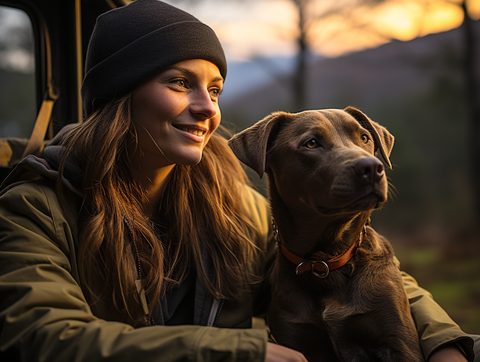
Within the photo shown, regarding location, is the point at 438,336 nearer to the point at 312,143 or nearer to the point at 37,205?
the point at 312,143

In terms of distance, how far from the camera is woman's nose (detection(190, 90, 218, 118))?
212cm

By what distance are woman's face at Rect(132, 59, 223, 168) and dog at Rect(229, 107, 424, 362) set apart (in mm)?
267

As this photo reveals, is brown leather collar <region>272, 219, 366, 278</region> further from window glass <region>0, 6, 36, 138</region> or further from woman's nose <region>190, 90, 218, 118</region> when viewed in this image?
window glass <region>0, 6, 36, 138</region>

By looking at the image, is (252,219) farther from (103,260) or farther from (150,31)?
(150,31)

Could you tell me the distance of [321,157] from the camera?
6.59 ft

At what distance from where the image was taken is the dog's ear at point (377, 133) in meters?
2.29

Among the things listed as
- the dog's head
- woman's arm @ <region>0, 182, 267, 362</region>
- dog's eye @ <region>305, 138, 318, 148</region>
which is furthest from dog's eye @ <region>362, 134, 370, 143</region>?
woman's arm @ <region>0, 182, 267, 362</region>

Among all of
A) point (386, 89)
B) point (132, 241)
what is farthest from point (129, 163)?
point (386, 89)

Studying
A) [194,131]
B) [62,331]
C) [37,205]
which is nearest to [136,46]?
[194,131]

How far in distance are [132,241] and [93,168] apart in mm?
421

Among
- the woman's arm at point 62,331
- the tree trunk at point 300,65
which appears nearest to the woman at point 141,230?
the woman's arm at point 62,331

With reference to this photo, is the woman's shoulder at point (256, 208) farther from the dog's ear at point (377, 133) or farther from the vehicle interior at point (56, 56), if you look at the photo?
the vehicle interior at point (56, 56)

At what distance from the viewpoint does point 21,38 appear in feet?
10.0

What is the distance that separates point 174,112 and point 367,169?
100 centimetres
